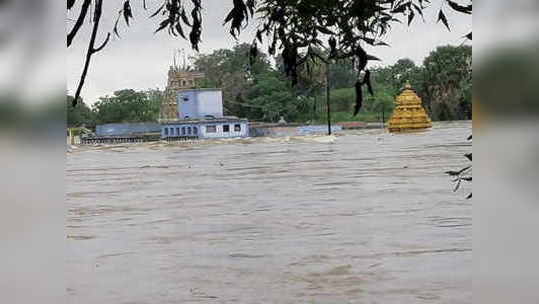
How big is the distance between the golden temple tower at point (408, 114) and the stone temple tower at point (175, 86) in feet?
11.8

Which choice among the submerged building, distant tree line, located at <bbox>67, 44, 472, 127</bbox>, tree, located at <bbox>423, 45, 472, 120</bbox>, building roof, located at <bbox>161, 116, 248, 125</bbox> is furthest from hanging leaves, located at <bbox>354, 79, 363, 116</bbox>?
building roof, located at <bbox>161, 116, 248, 125</bbox>

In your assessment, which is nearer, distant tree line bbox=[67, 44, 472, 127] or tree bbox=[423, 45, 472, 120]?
distant tree line bbox=[67, 44, 472, 127]

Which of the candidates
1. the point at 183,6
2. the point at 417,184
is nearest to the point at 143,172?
the point at 417,184

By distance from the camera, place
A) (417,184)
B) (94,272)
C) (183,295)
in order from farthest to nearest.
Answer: (417,184) → (94,272) → (183,295)

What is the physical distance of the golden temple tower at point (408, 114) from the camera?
13222 millimetres

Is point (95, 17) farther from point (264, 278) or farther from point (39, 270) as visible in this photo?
point (264, 278)

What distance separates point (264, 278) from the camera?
3.61 metres

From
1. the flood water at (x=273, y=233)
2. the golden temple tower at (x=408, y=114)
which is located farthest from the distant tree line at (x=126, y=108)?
the golden temple tower at (x=408, y=114)

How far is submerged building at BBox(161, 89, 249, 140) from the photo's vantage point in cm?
1380

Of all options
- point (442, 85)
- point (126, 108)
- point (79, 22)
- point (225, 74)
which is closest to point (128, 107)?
point (126, 108)

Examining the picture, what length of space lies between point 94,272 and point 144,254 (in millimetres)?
684

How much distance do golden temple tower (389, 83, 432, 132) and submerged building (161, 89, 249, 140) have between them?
10.1 ft

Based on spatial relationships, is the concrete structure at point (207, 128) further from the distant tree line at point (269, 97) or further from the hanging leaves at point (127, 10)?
the hanging leaves at point (127, 10)

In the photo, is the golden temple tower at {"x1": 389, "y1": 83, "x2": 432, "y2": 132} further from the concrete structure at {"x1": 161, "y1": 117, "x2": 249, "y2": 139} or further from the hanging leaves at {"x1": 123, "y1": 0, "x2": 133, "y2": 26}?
the hanging leaves at {"x1": 123, "y1": 0, "x2": 133, "y2": 26}
